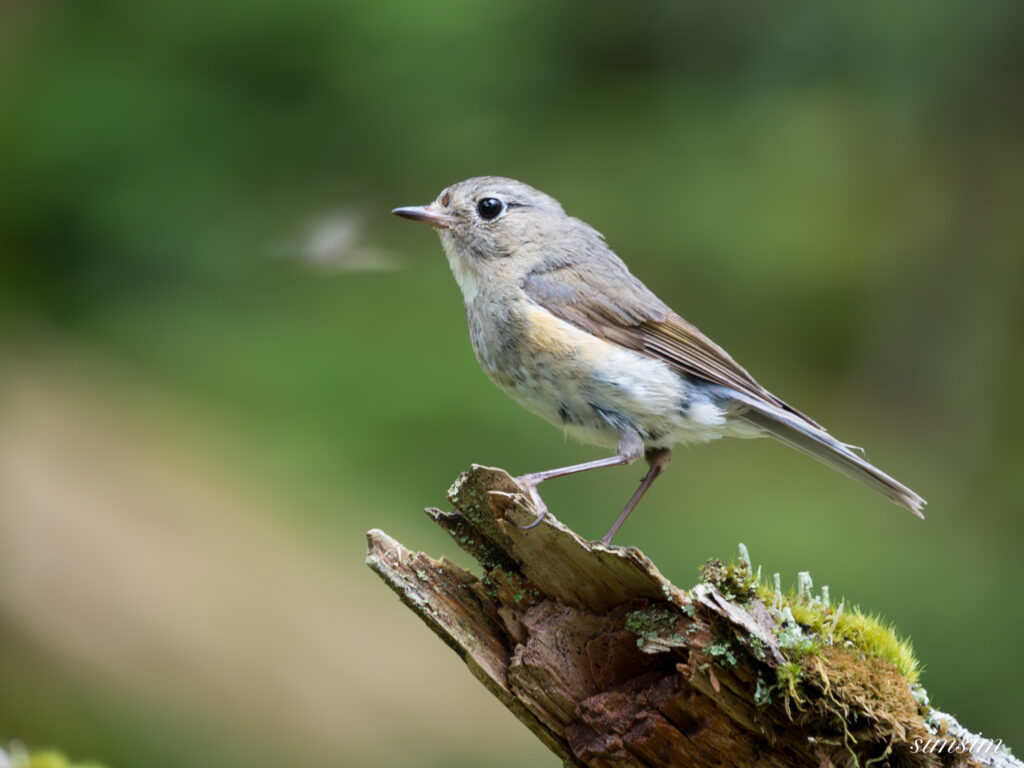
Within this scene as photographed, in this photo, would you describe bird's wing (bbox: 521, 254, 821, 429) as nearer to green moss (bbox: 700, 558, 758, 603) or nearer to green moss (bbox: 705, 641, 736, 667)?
green moss (bbox: 700, 558, 758, 603)

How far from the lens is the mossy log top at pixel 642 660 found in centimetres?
241

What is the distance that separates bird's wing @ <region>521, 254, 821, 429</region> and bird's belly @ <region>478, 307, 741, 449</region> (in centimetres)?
6

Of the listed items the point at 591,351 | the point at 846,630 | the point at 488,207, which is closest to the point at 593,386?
the point at 591,351

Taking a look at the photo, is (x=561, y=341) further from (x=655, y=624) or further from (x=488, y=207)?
(x=655, y=624)

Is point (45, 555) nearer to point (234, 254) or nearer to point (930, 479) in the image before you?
point (234, 254)

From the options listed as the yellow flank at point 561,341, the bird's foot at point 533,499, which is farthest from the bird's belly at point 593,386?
the bird's foot at point 533,499

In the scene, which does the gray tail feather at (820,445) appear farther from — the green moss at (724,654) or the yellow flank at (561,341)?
the green moss at (724,654)

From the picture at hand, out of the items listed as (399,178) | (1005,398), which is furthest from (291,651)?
(1005,398)

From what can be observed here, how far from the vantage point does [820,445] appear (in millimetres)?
3521

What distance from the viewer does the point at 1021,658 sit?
17.7 feet

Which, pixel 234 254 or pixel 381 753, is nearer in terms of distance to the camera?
pixel 381 753

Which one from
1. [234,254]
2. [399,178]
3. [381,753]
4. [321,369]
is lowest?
[381,753]

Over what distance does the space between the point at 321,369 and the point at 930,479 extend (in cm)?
374

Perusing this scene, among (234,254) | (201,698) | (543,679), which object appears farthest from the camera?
(234,254)
